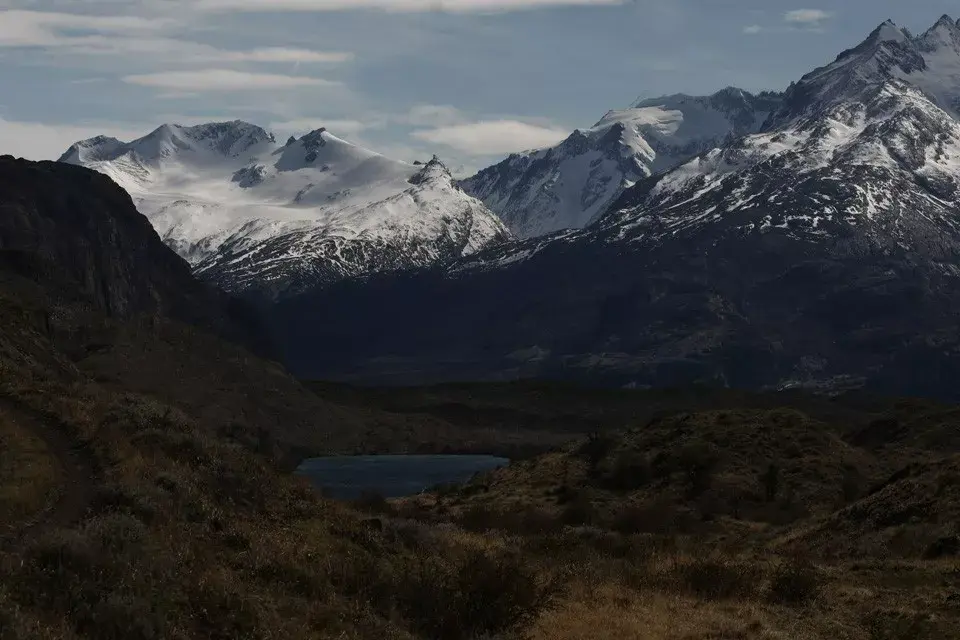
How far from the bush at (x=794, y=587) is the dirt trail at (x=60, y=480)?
16.5 meters

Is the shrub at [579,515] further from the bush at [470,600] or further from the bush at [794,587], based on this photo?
the bush at [470,600]

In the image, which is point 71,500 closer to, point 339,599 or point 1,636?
point 339,599

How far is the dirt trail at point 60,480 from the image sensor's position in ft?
67.4

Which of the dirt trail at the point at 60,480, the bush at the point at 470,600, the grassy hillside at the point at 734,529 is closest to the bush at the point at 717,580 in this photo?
the grassy hillside at the point at 734,529

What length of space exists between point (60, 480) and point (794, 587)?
17535 mm

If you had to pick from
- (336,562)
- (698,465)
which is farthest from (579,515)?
(336,562)

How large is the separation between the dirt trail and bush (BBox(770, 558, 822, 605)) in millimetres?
16519

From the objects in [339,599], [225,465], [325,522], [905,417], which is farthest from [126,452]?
[905,417]

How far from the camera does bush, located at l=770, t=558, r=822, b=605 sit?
96.2 feet

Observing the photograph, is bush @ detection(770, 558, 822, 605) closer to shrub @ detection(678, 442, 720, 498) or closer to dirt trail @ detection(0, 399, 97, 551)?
dirt trail @ detection(0, 399, 97, 551)

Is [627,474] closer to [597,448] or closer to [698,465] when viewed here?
[698,465]

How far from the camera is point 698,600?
94.1 feet

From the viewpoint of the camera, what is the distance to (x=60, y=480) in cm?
2547

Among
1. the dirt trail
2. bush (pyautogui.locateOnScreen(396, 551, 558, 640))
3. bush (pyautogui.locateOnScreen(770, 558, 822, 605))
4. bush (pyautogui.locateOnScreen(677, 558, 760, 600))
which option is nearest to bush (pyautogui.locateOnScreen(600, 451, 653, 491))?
bush (pyautogui.locateOnScreen(677, 558, 760, 600))
